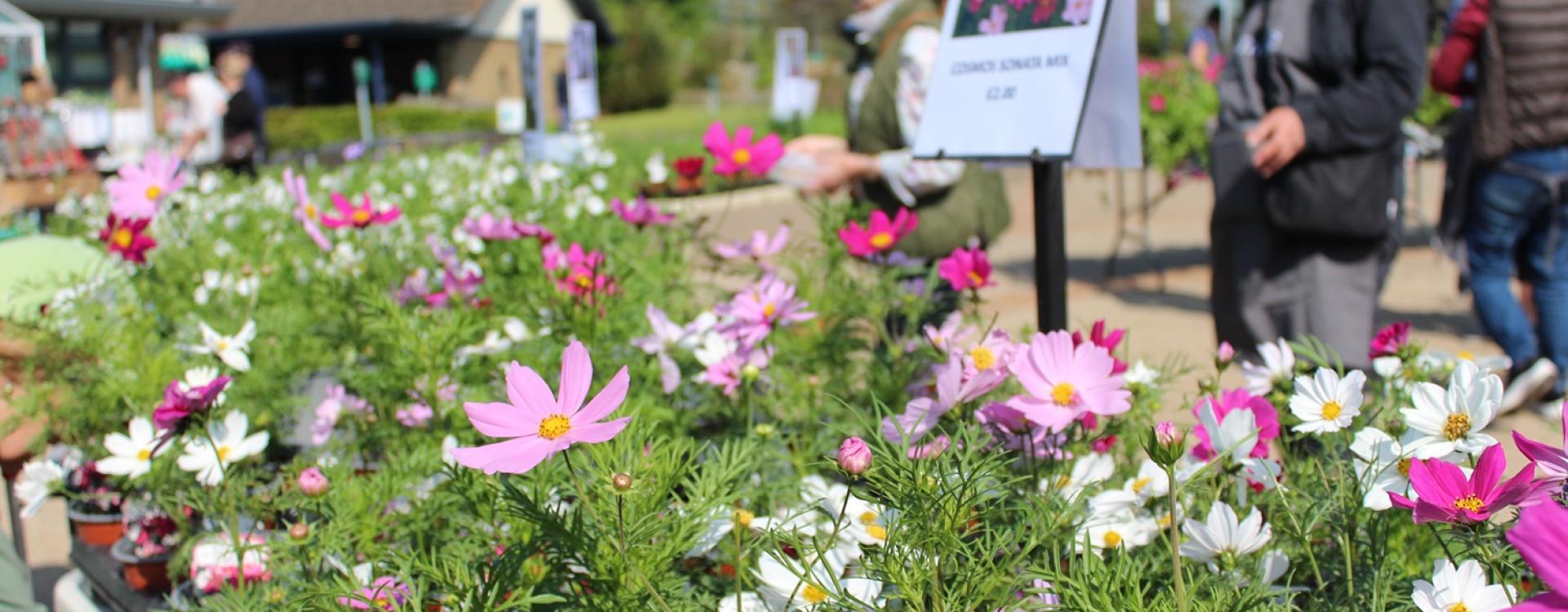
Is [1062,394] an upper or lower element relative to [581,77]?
→ lower

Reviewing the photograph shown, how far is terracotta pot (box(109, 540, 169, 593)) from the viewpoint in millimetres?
2281

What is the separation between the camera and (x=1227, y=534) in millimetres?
1230

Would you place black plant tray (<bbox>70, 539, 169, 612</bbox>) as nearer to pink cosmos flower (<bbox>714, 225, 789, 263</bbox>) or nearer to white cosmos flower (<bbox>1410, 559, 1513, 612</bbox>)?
pink cosmos flower (<bbox>714, 225, 789, 263</bbox>)

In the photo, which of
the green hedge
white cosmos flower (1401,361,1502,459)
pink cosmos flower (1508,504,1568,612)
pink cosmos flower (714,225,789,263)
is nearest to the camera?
pink cosmos flower (1508,504,1568,612)

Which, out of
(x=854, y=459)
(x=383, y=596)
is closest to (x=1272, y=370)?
(x=854, y=459)

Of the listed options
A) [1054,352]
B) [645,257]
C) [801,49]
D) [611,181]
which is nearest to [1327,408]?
[1054,352]

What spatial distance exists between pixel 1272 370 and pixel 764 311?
71 centimetres

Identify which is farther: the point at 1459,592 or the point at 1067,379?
the point at 1067,379

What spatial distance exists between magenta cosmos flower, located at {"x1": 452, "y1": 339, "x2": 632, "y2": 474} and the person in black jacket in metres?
2.03

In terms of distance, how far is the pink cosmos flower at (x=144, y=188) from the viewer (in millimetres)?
2588

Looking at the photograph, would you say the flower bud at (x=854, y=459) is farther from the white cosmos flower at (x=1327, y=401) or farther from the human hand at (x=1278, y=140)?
the human hand at (x=1278, y=140)

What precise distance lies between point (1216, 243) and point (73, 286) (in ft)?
8.14

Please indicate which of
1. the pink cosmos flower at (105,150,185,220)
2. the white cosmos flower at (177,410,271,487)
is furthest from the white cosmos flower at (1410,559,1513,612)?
the pink cosmos flower at (105,150,185,220)

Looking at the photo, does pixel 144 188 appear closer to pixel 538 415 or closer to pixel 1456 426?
pixel 538 415
